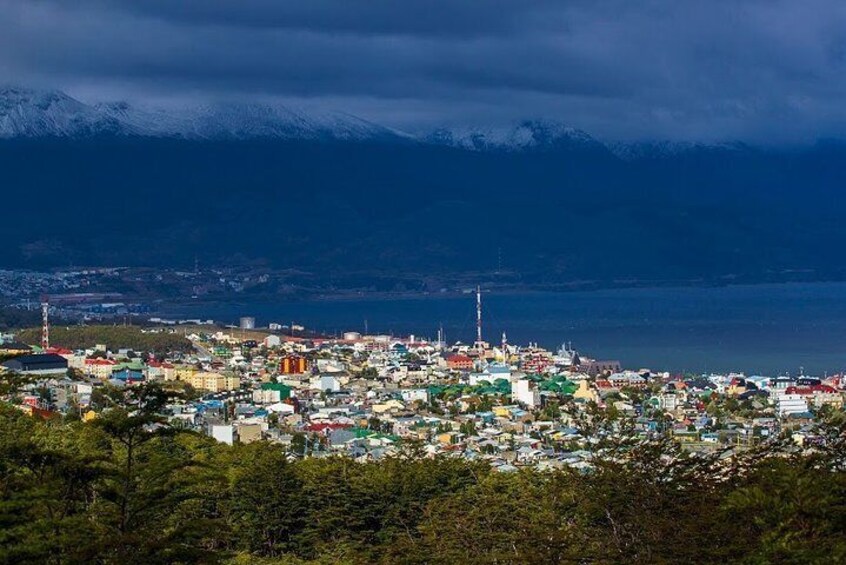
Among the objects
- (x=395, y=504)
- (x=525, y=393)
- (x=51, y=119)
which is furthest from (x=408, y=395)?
(x=51, y=119)

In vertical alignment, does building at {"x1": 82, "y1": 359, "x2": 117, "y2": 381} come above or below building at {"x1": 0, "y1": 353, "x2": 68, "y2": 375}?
below

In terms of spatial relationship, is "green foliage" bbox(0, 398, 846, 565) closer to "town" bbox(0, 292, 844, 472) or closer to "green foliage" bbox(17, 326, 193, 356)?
"town" bbox(0, 292, 844, 472)

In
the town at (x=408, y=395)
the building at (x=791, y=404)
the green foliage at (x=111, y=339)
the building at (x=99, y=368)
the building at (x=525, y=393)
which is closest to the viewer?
the town at (x=408, y=395)

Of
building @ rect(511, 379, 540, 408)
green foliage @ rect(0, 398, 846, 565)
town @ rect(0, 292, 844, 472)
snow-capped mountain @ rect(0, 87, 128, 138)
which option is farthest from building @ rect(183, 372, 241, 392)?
snow-capped mountain @ rect(0, 87, 128, 138)

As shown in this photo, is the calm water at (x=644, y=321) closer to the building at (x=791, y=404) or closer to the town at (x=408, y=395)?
the town at (x=408, y=395)

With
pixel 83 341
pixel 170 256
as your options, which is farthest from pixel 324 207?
pixel 83 341

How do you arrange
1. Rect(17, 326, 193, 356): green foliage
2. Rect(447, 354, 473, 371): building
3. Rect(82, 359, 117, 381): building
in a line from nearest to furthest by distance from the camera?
1. Rect(82, 359, 117, 381): building
2. Rect(447, 354, 473, 371): building
3. Rect(17, 326, 193, 356): green foliage

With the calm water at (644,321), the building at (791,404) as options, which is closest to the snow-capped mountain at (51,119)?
the calm water at (644,321)
